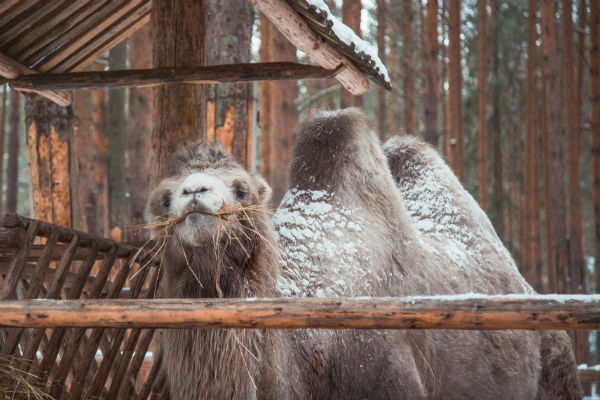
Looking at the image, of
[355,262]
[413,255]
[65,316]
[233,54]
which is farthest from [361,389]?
[233,54]

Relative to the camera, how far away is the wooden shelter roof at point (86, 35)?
14.9 ft

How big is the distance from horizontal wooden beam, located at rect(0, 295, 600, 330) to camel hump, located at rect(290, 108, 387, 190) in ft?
6.68

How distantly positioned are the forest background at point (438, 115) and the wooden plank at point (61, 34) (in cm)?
195

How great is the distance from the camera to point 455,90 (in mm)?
12133

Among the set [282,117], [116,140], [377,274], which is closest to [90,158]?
[116,140]

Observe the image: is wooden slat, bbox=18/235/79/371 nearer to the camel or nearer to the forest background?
the camel

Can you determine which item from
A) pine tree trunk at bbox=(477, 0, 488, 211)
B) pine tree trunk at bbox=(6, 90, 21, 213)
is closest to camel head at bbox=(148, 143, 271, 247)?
pine tree trunk at bbox=(477, 0, 488, 211)

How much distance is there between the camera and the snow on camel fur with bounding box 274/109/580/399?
4293 millimetres

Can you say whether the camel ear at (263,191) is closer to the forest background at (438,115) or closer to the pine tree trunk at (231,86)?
the forest background at (438,115)

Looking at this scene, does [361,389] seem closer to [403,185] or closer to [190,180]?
[190,180]

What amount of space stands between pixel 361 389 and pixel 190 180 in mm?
1649

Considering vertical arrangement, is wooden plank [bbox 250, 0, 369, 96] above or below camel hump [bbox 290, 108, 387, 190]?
above

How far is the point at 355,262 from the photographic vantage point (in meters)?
4.59

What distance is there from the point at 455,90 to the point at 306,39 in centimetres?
803
